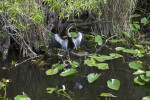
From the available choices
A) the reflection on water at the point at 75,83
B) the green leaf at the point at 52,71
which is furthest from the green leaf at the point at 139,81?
the green leaf at the point at 52,71

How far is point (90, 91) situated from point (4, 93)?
30.0 inches

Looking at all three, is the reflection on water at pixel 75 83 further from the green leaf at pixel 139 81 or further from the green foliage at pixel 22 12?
the green foliage at pixel 22 12

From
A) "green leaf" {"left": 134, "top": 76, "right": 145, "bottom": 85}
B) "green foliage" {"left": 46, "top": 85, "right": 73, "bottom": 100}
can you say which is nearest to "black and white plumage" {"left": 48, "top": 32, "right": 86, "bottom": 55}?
"green foliage" {"left": 46, "top": 85, "right": 73, "bottom": 100}

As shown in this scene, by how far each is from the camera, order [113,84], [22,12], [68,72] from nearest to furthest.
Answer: [113,84]
[68,72]
[22,12]

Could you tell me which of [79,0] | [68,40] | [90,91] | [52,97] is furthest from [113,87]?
→ [79,0]

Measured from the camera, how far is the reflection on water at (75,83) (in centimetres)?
209

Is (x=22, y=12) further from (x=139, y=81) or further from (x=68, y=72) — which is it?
(x=139, y=81)

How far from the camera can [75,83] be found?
2.37 meters

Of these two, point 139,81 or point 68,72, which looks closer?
point 139,81

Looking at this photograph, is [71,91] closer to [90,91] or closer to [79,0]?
[90,91]

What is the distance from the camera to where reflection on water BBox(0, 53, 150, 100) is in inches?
82.1

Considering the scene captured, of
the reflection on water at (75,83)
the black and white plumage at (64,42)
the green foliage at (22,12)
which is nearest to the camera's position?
the reflection on water at (75,83)

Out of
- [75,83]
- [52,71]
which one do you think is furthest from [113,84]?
[52,71]

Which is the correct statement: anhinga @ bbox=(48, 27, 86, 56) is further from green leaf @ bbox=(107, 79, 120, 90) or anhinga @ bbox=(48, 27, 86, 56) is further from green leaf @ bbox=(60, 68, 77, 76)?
green leaf @ bbox=(107, 79, 120, 90)
